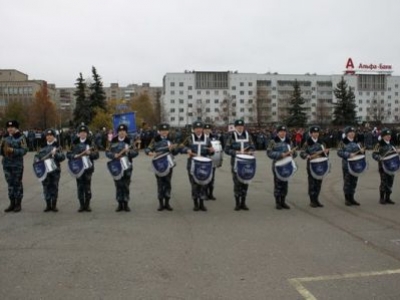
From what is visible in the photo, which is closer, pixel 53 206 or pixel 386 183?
pixel 53 206

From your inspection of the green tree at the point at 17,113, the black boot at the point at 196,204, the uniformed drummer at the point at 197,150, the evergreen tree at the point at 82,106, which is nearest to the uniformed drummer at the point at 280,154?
the uniformed drummer at the point at 197,150

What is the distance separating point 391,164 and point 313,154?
6.07 ft

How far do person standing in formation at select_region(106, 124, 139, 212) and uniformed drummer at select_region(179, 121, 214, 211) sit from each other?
3.66 ft

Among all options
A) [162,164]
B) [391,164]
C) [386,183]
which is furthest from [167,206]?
[391,164]

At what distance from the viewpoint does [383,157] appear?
11.3m

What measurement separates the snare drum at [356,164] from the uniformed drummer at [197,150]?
313 cm

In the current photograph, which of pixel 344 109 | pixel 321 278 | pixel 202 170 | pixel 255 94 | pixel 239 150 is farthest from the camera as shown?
pixel 255 94

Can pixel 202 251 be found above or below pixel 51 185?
below

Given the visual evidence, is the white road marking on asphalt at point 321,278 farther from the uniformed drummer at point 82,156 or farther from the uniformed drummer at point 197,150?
the uniformed drummer at point 82,156

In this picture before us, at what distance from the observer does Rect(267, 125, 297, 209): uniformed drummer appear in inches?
420

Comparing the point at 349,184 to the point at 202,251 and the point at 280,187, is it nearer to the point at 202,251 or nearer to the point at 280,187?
the point at 280,187

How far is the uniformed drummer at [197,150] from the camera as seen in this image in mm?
10586

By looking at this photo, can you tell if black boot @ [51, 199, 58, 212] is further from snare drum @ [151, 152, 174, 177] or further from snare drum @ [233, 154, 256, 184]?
snare drum @ [233, 154, 256, 184]

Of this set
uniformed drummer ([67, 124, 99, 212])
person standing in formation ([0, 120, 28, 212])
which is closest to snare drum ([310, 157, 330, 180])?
uniformed drummer ([67, 124, 99, 212])
